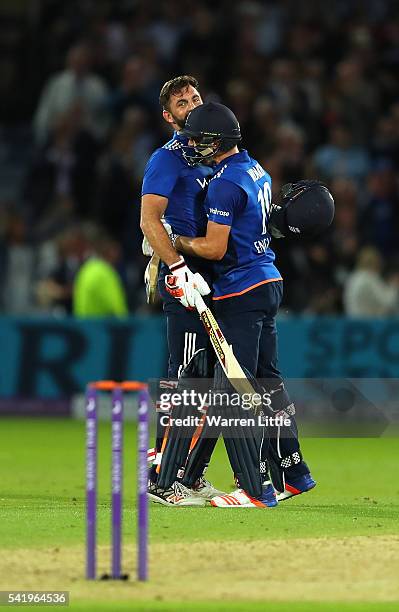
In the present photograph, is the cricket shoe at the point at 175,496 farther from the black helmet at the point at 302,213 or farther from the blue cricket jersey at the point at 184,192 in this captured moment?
the black helmet at the point at 302,213

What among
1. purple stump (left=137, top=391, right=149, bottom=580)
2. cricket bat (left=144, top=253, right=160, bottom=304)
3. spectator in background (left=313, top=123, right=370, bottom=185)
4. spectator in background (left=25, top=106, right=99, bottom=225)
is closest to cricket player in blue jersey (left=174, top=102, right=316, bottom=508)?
cricket bat (left=144, top=253, right=160, bottom=304)

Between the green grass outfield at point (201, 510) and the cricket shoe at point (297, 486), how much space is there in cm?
12

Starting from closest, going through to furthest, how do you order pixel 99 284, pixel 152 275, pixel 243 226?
pixel 243 226, pixel 152 275, pixel 99 284

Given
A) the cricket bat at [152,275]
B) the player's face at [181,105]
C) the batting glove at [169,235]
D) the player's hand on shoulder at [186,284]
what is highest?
the player's face at [181,105]

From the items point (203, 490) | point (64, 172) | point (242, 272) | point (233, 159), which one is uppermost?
point (64, 172)

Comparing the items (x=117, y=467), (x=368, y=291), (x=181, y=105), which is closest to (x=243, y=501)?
(x=181, y=105)

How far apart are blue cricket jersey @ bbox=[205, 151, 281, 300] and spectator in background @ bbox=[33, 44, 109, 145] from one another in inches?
414

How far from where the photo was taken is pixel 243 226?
380 inches

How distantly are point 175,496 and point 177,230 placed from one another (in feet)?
6.08

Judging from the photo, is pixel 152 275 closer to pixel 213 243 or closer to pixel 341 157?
pixel 213 243

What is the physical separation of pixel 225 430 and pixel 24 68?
14.1 m

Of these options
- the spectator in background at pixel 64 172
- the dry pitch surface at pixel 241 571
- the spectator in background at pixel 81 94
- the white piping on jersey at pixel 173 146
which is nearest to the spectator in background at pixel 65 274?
the spectator in background at pixel 64 172

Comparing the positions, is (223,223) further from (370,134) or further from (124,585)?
(370,134)

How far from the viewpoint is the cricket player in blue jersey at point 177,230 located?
9594 millimetres
